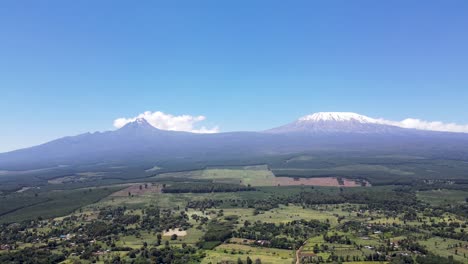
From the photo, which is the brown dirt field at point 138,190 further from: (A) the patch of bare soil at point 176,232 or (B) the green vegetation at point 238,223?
(A) the patch of bare soil at point 176,232

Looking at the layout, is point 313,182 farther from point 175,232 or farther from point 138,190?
point 175,232

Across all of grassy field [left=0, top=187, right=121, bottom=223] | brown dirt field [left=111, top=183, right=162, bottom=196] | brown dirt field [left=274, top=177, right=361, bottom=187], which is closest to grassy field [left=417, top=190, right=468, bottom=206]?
brown dirt field [left=274, top=177, right=361, bottom=187]

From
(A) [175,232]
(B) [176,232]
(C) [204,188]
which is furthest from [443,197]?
(A) [175,232]

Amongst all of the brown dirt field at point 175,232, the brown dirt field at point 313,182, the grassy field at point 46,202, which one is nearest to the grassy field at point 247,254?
the brown dirt field at point 175,232

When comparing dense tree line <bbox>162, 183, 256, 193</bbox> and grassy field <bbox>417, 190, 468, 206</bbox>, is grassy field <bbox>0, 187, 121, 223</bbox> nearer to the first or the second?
dense tree line <bbox>162, 183, 256, 193</bbox>

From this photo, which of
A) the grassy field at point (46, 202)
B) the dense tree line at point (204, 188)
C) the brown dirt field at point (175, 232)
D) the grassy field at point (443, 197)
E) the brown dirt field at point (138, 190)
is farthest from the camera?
the dense tree line at point (204, 188)

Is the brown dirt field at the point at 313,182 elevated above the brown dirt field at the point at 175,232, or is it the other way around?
the brown dirt field at the point at 313,182

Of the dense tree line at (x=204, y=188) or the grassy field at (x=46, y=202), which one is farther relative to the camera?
the dense tree line at (x=204, y=188)

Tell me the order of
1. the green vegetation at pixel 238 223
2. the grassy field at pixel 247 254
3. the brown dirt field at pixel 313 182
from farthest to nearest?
the brown dirt field at pixel 313 182 → the green vegetation at pixel 238 223 → the grassy field at pixel 247 254

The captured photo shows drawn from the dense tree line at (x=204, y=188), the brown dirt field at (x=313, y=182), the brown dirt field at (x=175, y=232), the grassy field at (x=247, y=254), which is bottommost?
the grassy field at (x=247, y=254)
